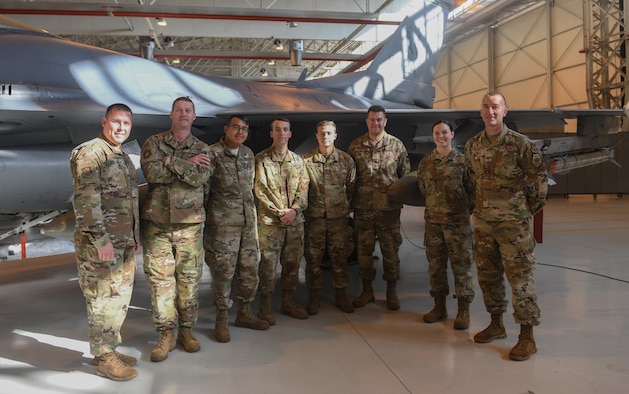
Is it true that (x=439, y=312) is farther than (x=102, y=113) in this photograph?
No

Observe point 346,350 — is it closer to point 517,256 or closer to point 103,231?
point 517,256

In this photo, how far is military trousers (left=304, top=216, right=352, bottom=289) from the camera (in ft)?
15.4

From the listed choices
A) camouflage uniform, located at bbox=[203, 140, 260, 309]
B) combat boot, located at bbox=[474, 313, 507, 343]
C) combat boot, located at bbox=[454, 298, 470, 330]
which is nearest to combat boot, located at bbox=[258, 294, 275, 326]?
camouflage uniform, located at bbox=[203, 140, 260, 309]

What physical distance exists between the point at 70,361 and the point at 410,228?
28.8 feet

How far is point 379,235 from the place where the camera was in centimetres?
482

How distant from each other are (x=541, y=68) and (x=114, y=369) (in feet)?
70.7

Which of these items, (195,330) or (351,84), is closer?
(195,330)

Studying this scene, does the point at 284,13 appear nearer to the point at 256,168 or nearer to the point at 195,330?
the point at 256,168

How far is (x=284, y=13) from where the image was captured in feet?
43.4

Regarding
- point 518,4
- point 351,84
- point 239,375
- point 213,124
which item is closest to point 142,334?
point 239,375

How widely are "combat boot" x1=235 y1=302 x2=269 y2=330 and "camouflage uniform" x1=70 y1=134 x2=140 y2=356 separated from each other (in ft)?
3.78

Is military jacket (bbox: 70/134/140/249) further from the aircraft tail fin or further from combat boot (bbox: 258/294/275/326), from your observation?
the aircraft tail fin

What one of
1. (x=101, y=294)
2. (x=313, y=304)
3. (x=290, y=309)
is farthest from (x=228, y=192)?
(x=313, y=304)

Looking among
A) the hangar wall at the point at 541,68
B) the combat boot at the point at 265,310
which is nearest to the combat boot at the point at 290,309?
the combat boot at the point at 265,310
